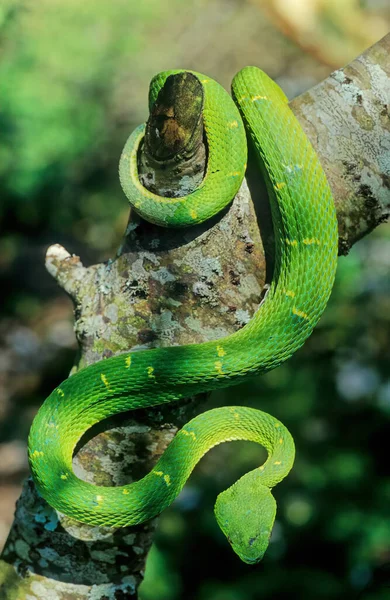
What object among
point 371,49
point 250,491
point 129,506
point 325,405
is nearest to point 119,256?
point 129,506

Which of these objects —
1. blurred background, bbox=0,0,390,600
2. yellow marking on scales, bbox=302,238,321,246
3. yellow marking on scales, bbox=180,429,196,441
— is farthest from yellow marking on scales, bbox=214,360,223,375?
blurred background, bbox=0,0,390,600

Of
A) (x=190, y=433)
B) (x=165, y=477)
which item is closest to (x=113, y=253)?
(x=190, y=433)

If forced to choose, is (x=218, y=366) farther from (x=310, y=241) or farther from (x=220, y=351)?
(x=310, y=241)

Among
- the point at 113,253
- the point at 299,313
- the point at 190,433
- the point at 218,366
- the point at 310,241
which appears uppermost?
the point at 310,241

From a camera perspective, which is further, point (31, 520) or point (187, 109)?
point (31, 520)

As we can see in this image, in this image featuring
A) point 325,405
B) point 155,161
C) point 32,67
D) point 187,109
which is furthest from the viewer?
point 32,67

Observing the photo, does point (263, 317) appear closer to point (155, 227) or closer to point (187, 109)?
point (155, 227)

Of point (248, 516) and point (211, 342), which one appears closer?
point (211, 342)

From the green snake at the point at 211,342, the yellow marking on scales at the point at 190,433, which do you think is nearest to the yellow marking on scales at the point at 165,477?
the green snake at the point at 211,342
